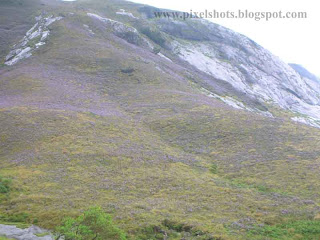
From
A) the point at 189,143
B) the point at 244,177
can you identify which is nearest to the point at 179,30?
the point at 189,143

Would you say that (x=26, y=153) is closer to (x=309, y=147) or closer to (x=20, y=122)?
(x=20, y=122)

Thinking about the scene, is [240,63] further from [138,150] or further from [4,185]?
[4,185]

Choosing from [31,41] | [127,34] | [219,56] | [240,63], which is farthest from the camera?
[240,63]

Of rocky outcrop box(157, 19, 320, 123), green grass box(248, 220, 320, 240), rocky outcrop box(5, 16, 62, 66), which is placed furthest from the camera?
rocky outcrop box(157, 19, 320, 123)

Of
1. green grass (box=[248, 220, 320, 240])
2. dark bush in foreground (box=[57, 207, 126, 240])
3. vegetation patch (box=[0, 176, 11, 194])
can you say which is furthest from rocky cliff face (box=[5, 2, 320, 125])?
dark bush in foreground (box=[57, 207, 126, 240])

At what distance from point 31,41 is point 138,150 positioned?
60004 mm

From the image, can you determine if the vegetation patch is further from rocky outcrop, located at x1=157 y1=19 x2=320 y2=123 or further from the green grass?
rocky outcrop, located at x1=157 y1=19 x2=320 y2=123

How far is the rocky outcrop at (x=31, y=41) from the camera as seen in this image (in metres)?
71.9

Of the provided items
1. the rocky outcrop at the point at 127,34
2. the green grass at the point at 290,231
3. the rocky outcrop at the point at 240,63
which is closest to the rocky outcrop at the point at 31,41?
the rocky outcrop at the point at 127,34

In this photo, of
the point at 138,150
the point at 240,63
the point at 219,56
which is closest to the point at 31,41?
the point at 138,150

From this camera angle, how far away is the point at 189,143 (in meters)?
40.2

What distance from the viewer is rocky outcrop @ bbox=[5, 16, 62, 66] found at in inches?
2830

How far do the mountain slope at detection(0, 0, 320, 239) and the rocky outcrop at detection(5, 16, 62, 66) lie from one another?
160 cm

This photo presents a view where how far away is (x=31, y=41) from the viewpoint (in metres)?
79.2
